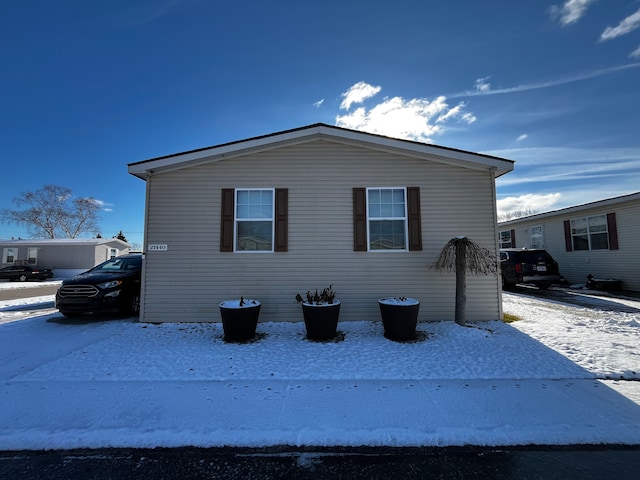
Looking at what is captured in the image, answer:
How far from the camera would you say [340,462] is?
8.05ft

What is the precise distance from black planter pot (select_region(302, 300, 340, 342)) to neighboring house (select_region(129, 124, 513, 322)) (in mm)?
1080

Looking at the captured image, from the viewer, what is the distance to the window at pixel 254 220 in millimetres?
6793

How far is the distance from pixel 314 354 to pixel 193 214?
4.09 metres

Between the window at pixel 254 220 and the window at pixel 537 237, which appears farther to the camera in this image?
the window at pixel 537 237

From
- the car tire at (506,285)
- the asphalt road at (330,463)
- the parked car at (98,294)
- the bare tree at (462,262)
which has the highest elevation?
the bare tree at (462,262)

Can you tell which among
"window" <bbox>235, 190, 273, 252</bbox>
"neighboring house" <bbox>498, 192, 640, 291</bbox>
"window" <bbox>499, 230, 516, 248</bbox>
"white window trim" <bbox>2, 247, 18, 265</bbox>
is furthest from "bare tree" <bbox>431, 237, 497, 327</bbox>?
"white window trim" <bbox>2, 247, 18, 265</bbox>

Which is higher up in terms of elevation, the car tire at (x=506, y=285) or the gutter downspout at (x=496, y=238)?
the gutter downspout at (x=496, y=238)

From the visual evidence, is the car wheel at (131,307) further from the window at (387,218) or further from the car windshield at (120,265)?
the window at (387,218)

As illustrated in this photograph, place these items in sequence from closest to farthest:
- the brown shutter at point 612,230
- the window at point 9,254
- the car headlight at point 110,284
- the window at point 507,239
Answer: the car headlight at point 110,284, the brown shutter at point 612,230, the window at point 507,239, the window at point 9,254

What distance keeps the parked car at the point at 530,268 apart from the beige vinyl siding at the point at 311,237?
6.77 m

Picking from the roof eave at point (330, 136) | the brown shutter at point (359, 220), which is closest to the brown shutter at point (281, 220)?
the roof eave at point (330, 136)

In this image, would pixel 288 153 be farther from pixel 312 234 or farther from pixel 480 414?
pixel 480 414

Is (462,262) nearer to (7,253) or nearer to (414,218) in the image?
(414,218)

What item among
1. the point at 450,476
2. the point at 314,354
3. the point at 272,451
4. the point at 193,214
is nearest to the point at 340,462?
the point at 272,451
